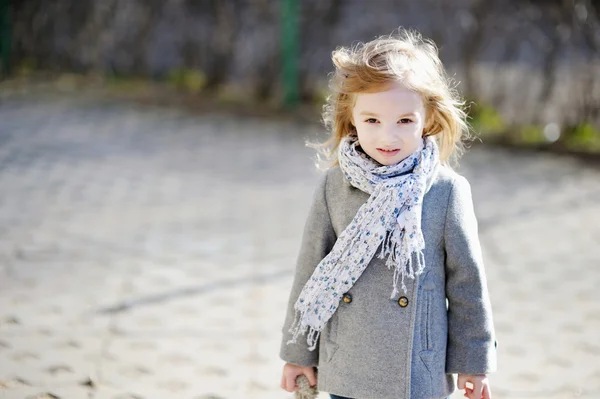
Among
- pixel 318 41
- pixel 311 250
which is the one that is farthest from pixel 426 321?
pixel 318 41

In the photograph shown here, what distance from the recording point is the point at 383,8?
Answer: 28.8ft

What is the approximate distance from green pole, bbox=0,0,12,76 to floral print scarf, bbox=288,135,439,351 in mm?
9048

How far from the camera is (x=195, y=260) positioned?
5.01m

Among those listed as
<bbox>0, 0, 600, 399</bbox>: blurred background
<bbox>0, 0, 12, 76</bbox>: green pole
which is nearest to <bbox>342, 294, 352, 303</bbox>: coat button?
<bbox>0, 0, 600, 399</bbox>: blurred background

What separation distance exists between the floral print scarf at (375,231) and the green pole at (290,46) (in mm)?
7003

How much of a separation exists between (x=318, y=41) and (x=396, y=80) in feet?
23.1

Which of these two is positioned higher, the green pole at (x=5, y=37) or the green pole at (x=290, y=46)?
the green pole at (x=5, y=37)

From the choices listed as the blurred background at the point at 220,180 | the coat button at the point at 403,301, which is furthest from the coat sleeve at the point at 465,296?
the blurred background at the point at 220,180

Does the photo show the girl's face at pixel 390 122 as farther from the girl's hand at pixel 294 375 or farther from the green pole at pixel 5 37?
the green pole at pixel 5 37

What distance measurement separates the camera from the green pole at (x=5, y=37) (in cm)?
1031

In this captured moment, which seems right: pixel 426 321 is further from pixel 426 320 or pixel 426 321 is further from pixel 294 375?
pixel 294 375

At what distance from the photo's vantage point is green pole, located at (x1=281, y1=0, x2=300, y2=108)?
9156 millimetres

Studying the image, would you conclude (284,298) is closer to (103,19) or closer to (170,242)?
(170,242)

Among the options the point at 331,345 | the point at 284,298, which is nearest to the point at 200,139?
the point at 284,298
